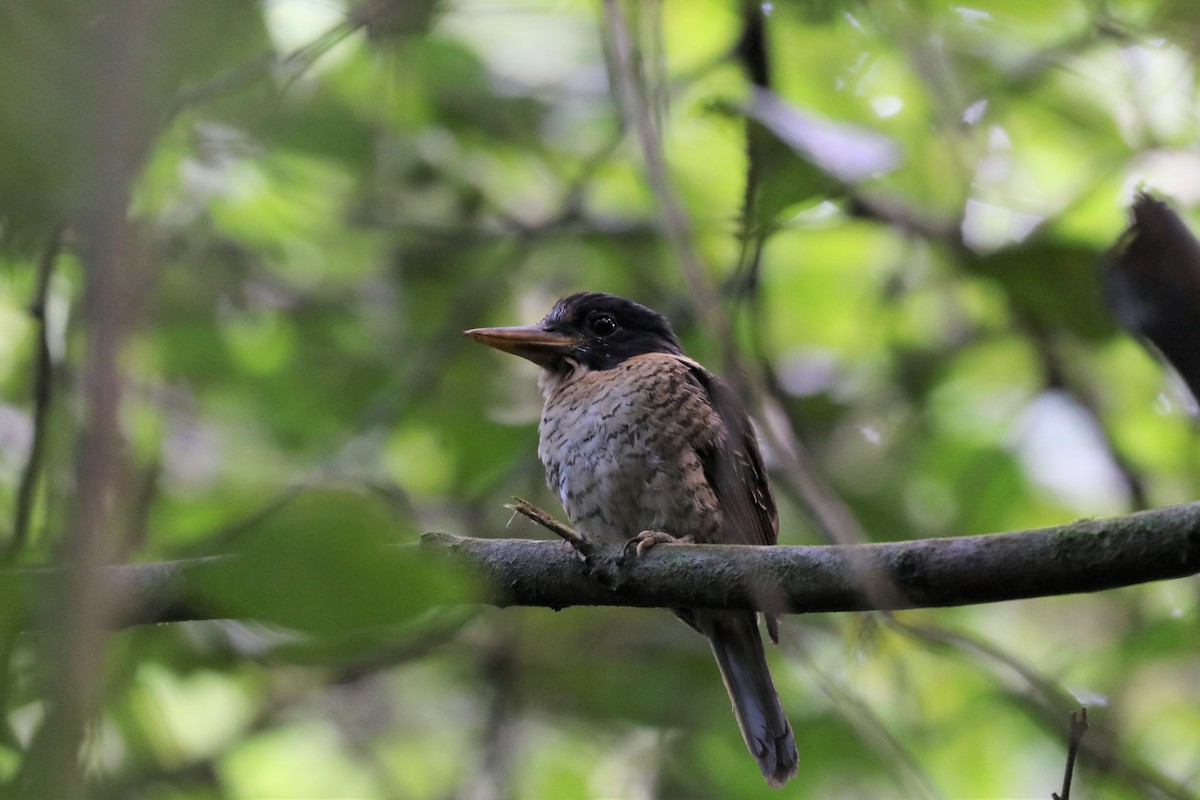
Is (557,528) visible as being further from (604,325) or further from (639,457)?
(604,325)

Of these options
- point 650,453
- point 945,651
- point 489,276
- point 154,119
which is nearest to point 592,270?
point 489,276

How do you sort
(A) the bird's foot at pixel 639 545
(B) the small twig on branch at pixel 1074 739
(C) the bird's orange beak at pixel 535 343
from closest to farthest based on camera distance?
(B) the small twig on branch at pixel 1074 739 → (A) the bird's foot at pixel 639 545 → (C) the bird's orange beak at pixel 535 343

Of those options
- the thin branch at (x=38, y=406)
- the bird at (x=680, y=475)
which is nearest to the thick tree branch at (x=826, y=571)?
the thin branch at (x=38, y=406)

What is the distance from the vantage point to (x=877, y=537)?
3.78m

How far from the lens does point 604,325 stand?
350cm

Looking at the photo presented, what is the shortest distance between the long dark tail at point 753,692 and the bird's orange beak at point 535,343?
33.9 inches

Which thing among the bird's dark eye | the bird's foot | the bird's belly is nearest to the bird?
the bird's belly

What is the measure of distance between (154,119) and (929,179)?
134 inches

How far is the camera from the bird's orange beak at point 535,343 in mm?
3316

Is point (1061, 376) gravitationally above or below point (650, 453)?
below

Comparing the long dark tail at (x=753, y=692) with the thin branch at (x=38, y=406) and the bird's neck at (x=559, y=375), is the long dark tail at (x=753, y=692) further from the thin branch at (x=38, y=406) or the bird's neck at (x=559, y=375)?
the thin branch at (x=38, y=406)

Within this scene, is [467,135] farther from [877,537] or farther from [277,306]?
[877,537]

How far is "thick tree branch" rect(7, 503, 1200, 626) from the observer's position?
1.54 m

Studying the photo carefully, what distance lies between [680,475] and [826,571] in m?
1.12
